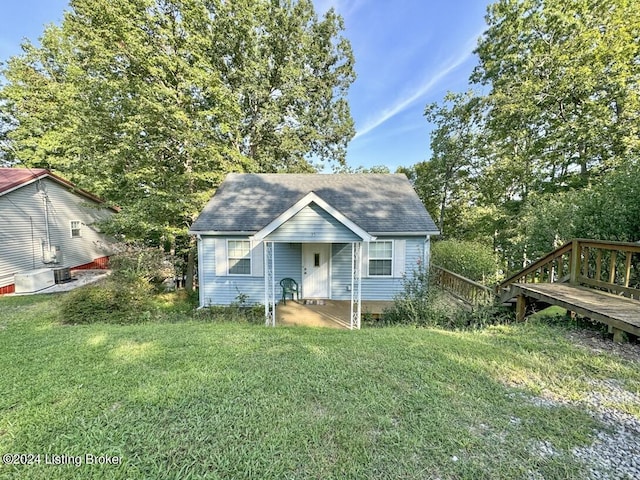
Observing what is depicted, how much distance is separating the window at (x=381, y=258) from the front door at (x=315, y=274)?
5.04 feet

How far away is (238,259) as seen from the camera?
30.6 ft

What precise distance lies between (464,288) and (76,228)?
Result: 19550 millimetres

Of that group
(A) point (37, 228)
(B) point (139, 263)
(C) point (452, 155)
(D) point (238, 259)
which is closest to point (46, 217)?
(A) point (37, 228)

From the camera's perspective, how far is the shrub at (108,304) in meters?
→ 6.53

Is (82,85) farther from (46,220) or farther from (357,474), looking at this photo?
(357,474)

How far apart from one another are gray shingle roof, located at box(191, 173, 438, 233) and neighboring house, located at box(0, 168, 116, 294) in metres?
7.10

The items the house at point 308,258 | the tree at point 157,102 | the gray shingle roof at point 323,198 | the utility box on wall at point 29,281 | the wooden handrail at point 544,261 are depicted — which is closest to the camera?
the wooden handrail at point 544,261

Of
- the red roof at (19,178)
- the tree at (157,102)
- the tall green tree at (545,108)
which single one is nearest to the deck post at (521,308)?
the tall green tree at (545,108)

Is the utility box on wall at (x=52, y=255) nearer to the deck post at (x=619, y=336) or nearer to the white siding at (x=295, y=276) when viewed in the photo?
the white siding at (x=295, y=276)

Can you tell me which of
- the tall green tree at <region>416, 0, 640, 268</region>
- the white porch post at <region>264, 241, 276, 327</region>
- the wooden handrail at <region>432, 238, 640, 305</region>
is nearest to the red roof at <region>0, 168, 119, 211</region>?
the white porch post at <region>264, 241, 276, 327</region>

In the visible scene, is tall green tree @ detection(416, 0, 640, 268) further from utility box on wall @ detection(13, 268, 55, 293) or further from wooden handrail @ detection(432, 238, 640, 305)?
utility box on wall @ detection(13, 268, 55, 293)

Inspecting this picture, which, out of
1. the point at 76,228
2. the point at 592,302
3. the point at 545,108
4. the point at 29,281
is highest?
the point at 545,108

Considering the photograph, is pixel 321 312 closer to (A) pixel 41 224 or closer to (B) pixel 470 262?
(B) pixel 470 262

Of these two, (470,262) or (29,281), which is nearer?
(470,262)
